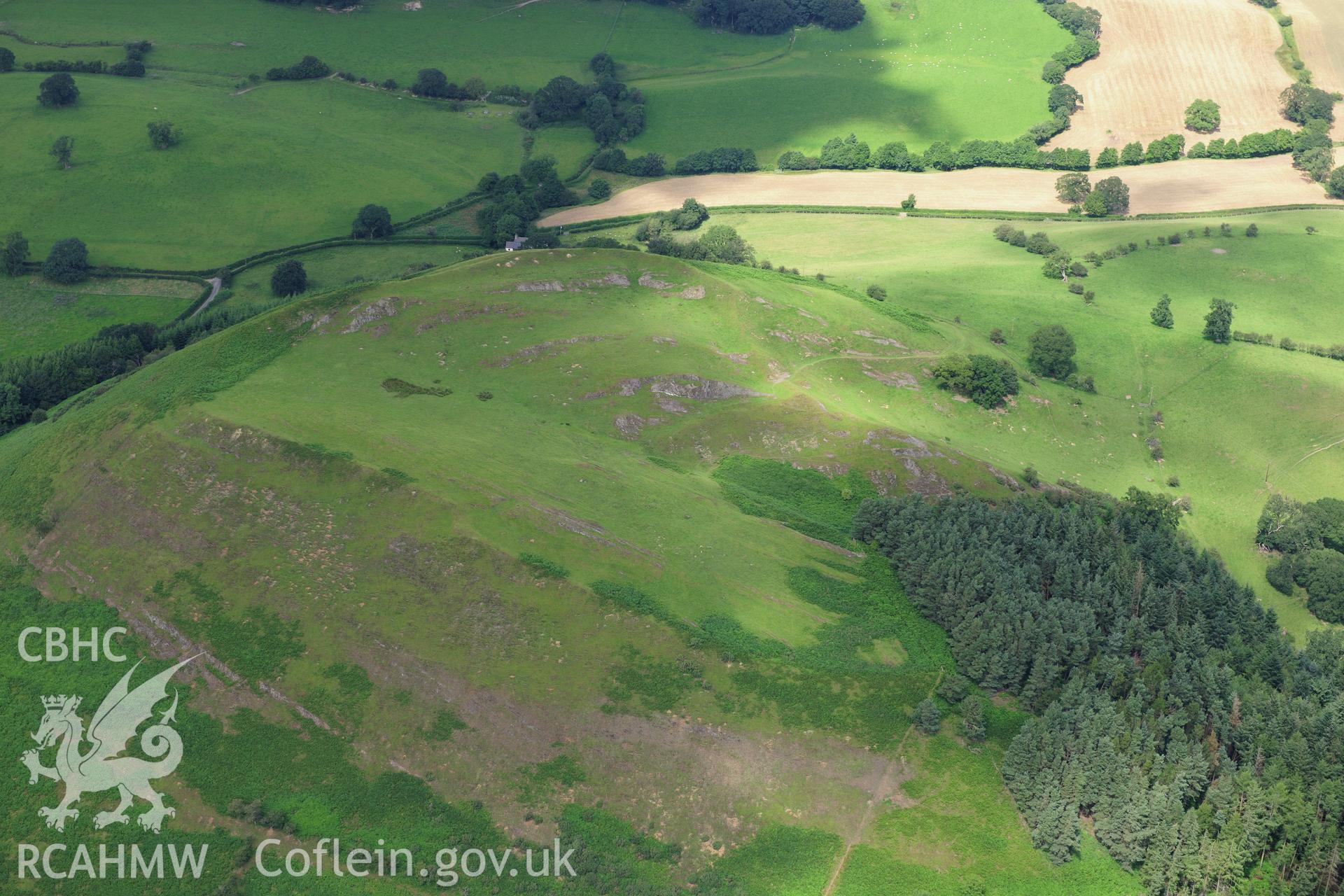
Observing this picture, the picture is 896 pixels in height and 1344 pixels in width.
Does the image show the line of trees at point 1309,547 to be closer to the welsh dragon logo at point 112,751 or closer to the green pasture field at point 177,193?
the welsh dragon logo at point 112,751

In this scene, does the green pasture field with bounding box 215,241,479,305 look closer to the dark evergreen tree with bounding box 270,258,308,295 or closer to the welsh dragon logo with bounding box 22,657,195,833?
the dark evergreen tree with bounding box 270,258,308,295

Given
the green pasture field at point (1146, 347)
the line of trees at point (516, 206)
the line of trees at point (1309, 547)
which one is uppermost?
the line of trees at point (516, 206)

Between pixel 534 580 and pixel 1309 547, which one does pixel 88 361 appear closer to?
pixel 534 580

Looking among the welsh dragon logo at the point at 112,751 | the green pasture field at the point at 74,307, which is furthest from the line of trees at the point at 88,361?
the welsh dragon logo at the point at 112,751

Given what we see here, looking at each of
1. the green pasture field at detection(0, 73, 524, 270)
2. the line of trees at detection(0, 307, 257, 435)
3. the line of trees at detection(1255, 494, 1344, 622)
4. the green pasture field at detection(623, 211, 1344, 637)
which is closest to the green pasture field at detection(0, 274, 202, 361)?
the line of trees at detection(0, 307, 257, 435)

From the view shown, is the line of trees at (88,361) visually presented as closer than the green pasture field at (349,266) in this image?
Yes

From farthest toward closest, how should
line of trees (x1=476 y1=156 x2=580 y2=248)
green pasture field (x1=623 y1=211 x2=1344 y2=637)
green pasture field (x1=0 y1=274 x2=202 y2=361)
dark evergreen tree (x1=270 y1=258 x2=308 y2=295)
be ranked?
1. line of trees (x1=476 y1=156 x2=580 y2=248)
2. dark evergreen tree (x1=270 y1=258 x2=308 y2=295)
3. green pasture field (x1=0 y1=274 x2=202 y2=361)
4. green pasture field (x1=623 y1=211 x2=1344 y2=637)
